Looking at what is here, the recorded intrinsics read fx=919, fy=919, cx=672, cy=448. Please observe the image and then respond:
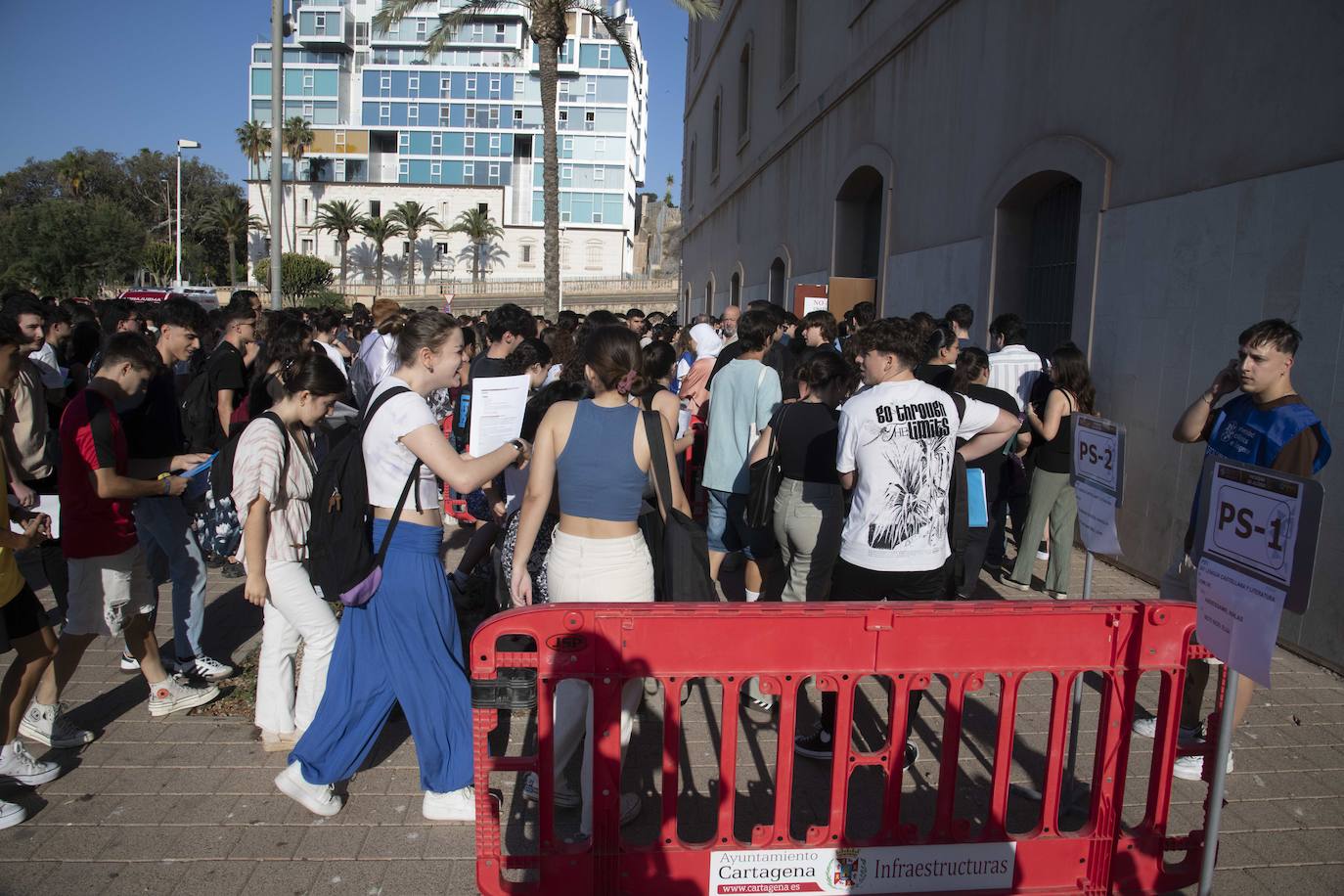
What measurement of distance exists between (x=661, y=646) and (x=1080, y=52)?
286 inches

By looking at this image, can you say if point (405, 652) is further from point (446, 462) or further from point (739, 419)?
point (739, 419)

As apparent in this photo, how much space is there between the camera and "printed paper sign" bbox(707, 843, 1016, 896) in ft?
9.91

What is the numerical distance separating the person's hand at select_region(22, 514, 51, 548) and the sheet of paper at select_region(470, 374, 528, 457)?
175 centimetres

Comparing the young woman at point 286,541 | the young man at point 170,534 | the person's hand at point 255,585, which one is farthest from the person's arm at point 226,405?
the person's hand at point 255,585

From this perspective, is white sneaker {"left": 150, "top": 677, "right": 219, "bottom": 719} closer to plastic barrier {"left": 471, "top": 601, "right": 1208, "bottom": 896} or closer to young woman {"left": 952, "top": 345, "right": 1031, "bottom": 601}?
plastic barrier {"left": 471, "top": 601, "right": 1208, "bottom": 896}

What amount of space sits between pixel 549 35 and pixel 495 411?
1723 centimetres

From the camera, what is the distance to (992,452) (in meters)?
5.71

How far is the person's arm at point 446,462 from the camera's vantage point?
3.43 m

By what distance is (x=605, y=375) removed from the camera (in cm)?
354

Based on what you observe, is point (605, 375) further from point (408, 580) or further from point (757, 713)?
point (757, 713)

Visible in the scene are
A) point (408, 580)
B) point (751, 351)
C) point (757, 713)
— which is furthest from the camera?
point (751, 351)

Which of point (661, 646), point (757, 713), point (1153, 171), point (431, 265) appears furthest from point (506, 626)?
point (431, 265)

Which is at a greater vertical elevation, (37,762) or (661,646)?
(661,646)

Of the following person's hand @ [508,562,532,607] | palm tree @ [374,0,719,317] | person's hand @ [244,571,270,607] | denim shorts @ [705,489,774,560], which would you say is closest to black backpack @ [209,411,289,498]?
person's hand @ [244,571,270,607]
